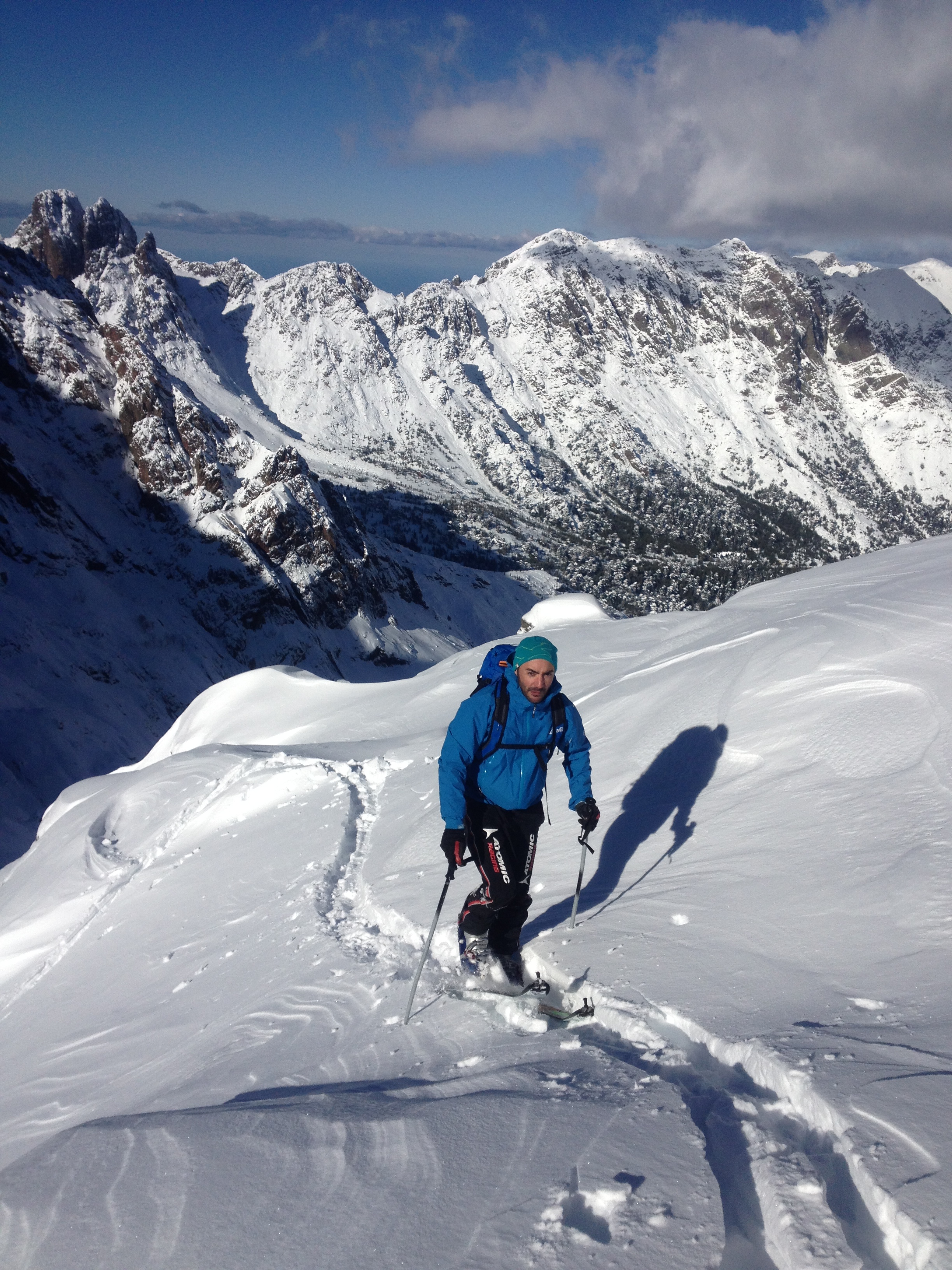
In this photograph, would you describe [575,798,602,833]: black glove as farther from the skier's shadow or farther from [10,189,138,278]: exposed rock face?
[10,189,138,278]: exposed rock face

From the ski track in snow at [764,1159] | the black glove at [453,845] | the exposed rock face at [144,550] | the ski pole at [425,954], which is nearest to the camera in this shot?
the ski track in snow at [764,1159]

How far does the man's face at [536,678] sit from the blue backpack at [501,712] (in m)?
0.21

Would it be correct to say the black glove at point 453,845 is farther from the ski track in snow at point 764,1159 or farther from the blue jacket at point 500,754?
the ski track in snow at point 764,1159

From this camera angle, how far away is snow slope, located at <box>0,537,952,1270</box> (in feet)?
9.37

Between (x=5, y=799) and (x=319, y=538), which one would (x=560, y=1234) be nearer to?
(x=5, y=799)

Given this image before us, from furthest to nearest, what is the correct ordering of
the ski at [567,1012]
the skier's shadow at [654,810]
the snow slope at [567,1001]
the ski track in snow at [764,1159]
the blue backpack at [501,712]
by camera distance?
the skier's shadow at [654,810] < the blue backpack at [501,712] < the ski at [567,1012] < the snow slope at [567,1001] < the ski track in snow at [764,1159]

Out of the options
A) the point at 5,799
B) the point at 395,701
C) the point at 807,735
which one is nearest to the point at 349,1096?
the point at 807,735

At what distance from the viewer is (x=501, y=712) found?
17.6 feet

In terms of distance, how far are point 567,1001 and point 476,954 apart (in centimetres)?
90

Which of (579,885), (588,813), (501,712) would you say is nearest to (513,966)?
(579,885)

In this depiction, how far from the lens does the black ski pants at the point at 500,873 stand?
5516 millimetres

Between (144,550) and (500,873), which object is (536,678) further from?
(144,550)

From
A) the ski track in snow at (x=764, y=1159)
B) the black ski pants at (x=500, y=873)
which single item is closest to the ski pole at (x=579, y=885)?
the black ski pants at (x=500, y=873)

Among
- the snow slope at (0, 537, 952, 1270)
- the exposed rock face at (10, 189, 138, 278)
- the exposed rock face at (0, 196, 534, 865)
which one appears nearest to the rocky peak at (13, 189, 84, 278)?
the exposed rock face at (10, 189, 138, 278)
